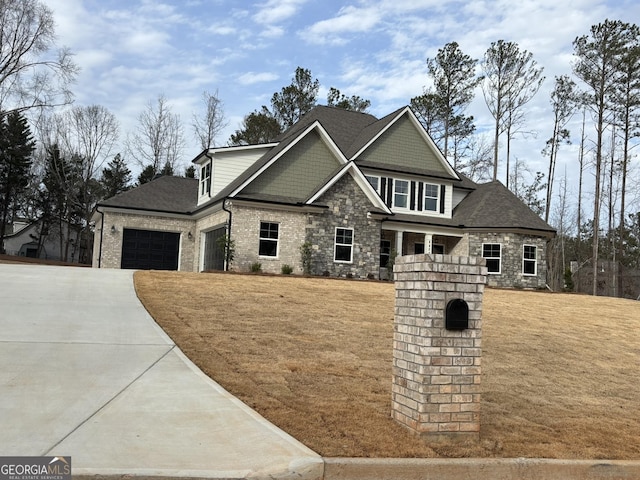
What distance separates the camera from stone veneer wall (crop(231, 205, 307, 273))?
2111cm

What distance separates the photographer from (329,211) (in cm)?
2238

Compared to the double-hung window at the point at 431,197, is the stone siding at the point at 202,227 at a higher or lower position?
lower

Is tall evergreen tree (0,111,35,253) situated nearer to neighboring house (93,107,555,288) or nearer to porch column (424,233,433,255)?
neighboring house (93,107,555,288)

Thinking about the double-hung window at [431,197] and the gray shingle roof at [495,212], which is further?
the double-hung window at [431,197]

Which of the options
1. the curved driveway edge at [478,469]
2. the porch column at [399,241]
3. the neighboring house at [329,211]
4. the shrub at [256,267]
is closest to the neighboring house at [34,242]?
the neighboring house at [329,211]

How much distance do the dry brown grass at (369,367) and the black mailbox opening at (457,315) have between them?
107 centimetres

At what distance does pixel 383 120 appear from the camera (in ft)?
90.0

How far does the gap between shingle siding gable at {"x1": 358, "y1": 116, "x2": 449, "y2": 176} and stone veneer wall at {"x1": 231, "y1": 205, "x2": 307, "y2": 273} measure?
18.6 ft

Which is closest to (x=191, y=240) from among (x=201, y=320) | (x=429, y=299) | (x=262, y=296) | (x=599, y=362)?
(x=262, y=296)

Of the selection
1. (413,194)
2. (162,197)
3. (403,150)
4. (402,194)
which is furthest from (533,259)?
(162,197)

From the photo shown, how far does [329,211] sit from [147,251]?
9.02 metres

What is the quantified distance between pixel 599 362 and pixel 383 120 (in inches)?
750

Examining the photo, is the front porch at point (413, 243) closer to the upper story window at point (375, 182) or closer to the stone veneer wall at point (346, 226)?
the stone veneer wall at point (346, 226)

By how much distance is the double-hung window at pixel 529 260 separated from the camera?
25750 millimetres
